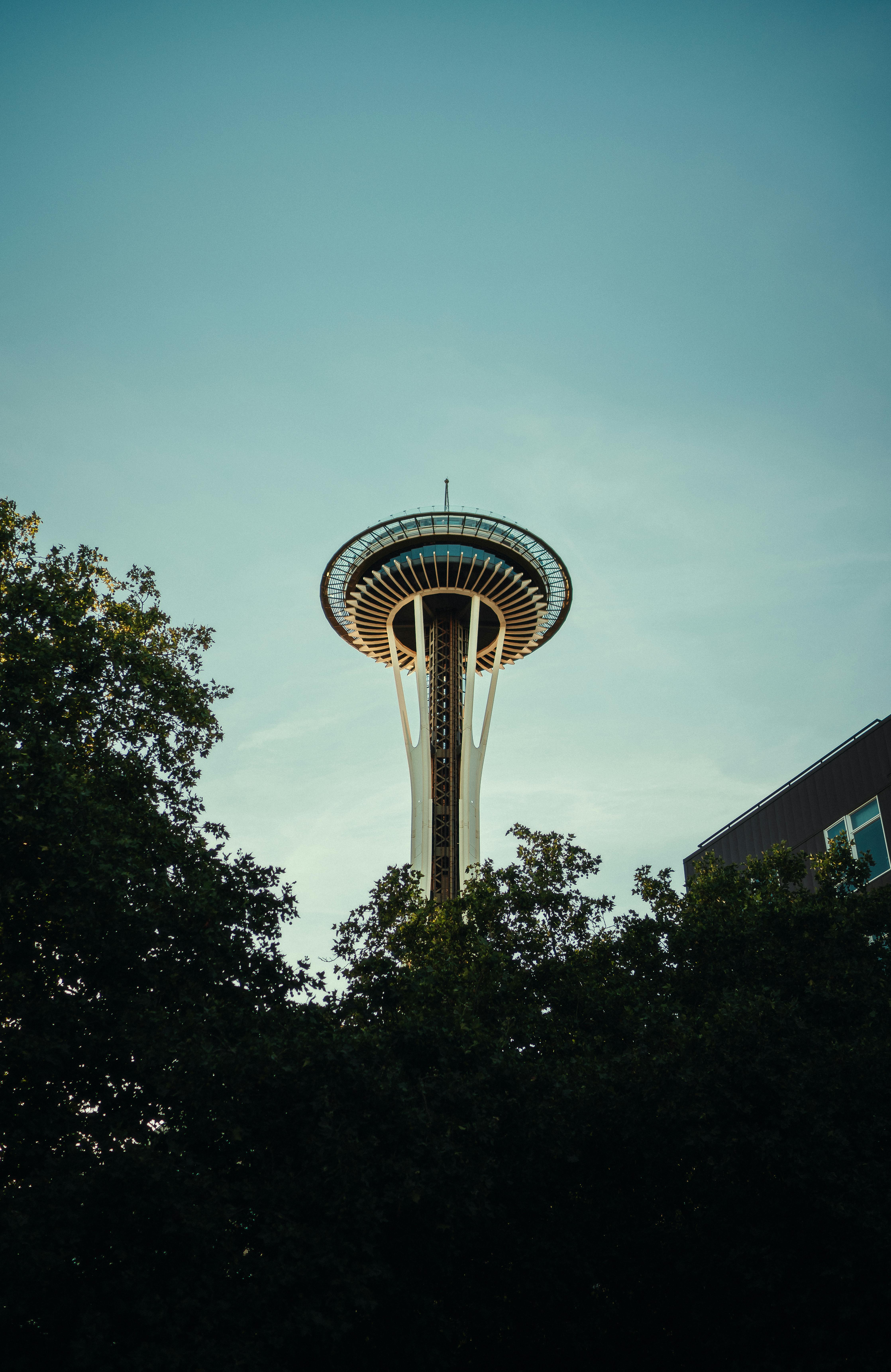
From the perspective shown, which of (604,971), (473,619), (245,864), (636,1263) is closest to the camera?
(636,1263)

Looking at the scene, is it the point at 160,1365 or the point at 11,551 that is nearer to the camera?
the point at 160,1365

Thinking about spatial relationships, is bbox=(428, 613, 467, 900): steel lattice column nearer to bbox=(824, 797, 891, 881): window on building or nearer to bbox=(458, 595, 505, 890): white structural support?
bbox=(458, 595, 505, 890): white structural support

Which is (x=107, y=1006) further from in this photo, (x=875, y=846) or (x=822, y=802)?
(x=822, y=802)

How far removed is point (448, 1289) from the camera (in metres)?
11.8

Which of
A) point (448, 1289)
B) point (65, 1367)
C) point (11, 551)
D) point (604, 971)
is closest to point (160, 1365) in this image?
point (65, 1367)

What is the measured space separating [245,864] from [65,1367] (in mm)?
6369

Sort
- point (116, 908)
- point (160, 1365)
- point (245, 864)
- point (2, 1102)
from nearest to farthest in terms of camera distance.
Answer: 1. point (160, 1365)
2. point (2, 1102)
3. point (116, 908)
4. point (245, 864)

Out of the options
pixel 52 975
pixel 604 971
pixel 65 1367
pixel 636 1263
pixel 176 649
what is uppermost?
pixel 176 649

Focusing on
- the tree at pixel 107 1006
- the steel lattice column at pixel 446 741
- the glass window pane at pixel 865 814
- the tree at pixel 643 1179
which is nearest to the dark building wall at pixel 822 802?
the glass window pane at pixel 865 814

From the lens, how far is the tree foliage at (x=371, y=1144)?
9.77 meters

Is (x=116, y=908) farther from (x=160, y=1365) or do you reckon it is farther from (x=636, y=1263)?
(x=636, y=1263)

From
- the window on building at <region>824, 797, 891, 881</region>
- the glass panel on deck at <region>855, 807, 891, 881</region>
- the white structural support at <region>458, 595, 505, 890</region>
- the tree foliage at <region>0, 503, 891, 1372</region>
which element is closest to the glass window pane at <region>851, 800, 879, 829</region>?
the window on building at <region>824, 797, 891, 881</region>

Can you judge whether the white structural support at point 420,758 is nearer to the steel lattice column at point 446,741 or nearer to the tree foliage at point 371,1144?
the steel lattice column at point 446,741

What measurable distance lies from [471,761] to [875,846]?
2649 centimetres
